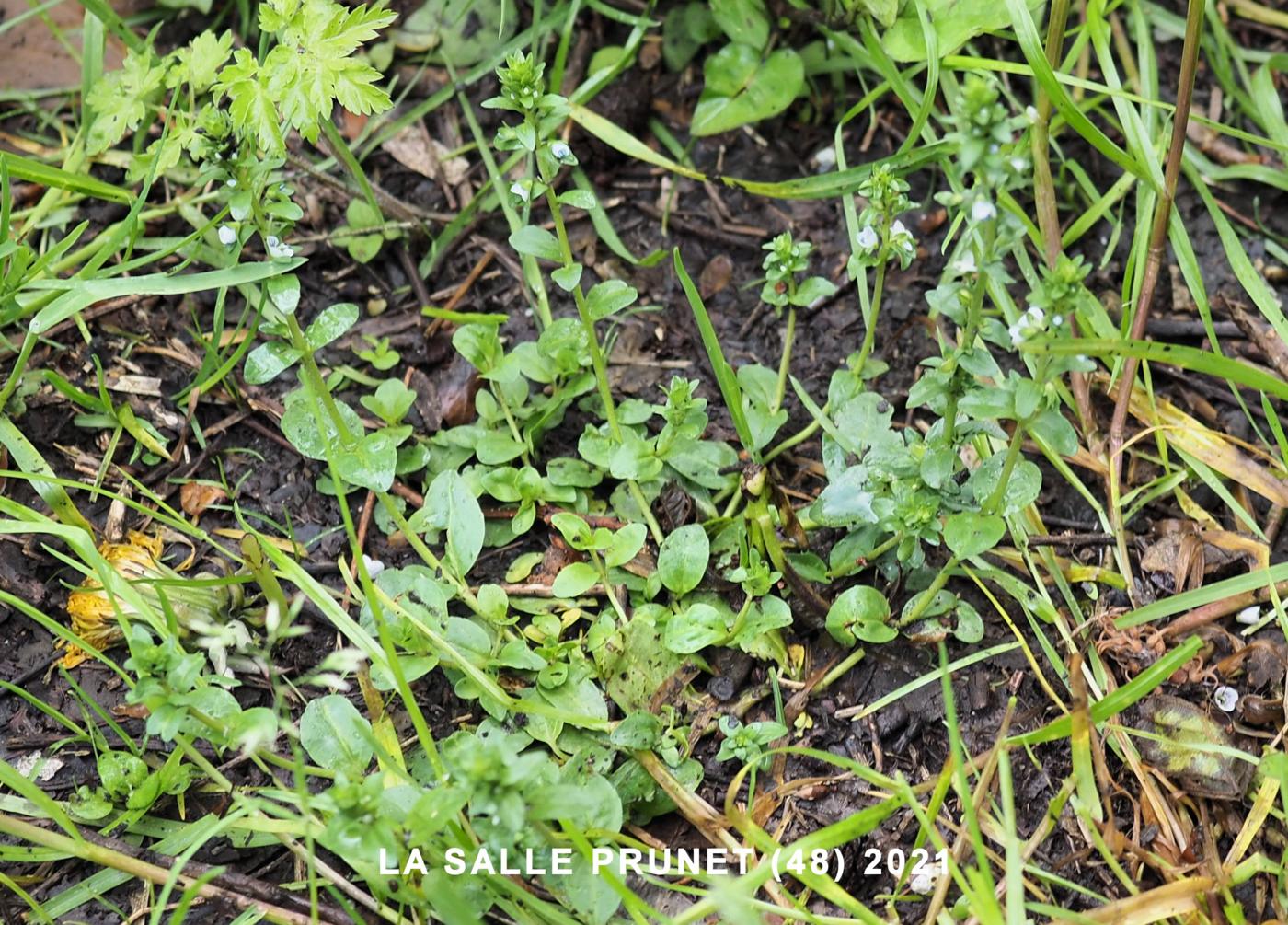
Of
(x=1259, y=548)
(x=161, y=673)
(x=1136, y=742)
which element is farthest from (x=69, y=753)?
(x=1259, y=548)

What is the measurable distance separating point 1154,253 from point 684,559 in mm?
1345

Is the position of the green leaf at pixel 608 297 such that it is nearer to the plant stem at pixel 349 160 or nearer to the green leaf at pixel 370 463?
the green leaf at pixel 370 463

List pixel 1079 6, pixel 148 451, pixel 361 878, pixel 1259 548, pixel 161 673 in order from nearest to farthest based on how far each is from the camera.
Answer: pixel 161 673 → pixel 361 878 → pixel 1259 548 → pixel 148 451 → pixel 1079 6

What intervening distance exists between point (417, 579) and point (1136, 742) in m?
1.58

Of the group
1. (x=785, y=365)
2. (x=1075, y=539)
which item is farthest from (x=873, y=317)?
(x=1075, y=539)

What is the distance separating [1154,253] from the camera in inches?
106

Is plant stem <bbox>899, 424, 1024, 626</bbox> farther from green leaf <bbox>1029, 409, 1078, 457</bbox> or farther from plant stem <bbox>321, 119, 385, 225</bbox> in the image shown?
plant stem <bbox>321, 119, 385, 225</bbox>

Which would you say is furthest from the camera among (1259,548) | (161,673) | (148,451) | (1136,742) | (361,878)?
(148,451)

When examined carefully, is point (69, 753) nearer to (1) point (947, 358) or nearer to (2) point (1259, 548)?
(1) point (947, 358)

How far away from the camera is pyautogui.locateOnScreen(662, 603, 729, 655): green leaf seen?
2377 mm

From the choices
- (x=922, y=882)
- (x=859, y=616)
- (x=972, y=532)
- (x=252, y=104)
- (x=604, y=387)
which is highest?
(x=252, y=104)

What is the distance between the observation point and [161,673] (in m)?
2.06

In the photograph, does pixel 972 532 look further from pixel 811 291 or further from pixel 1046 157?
pixel 1046 157

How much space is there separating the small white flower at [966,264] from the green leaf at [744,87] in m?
1.28
